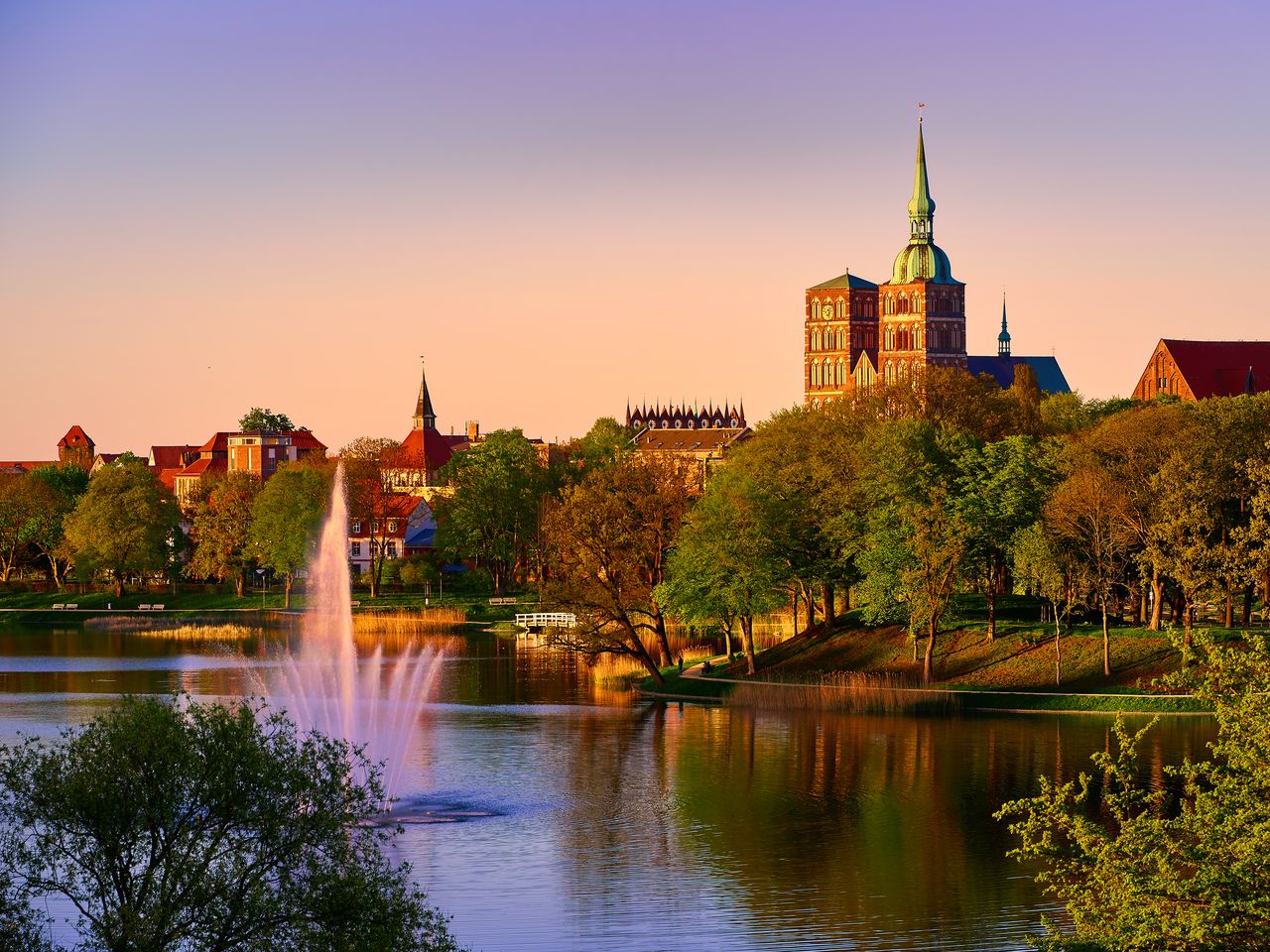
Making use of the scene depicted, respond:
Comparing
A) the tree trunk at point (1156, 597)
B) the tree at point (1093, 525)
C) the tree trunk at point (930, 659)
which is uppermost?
the tree at point (1093, 525)

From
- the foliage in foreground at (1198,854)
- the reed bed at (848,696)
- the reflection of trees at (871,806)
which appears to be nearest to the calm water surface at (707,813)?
the reflection of trees at (871,806)

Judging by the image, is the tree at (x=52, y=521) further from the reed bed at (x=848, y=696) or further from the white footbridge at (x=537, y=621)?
the reed bed at (x=848, y=696)

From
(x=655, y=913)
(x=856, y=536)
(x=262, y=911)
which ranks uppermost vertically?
(x=856, y=536)

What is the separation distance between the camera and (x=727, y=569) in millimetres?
80062

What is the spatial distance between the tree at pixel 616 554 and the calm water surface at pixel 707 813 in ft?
10.6

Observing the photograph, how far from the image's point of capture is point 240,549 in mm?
148750

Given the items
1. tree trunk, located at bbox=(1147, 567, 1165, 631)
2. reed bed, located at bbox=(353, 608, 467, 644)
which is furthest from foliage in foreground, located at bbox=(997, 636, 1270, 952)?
reed bed, located at bbox=(353, 608, 467, 644)

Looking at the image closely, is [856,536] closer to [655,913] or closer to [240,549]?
[655,913]

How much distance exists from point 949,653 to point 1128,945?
53565 millimetres

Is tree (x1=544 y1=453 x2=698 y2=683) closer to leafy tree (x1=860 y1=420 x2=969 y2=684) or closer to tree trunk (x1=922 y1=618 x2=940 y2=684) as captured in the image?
leafy tree (x1=860 y1=420 x2=969 y2=684)

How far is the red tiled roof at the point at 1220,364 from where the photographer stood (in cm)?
14312

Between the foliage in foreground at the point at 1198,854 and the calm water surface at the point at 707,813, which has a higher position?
the foliage in foreground at the point at 1198,854

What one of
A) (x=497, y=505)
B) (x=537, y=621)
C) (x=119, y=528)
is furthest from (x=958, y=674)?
(x=119, y=528)

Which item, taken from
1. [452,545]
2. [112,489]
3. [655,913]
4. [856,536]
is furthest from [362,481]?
[655,913]
